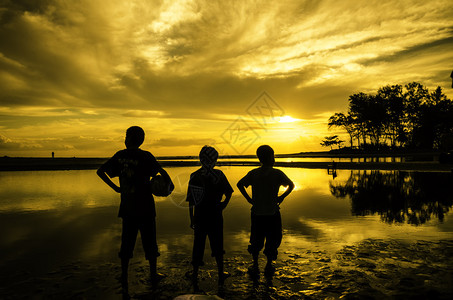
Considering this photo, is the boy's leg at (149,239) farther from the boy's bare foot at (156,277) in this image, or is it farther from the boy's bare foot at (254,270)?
the boy's bare foot at (254,270)

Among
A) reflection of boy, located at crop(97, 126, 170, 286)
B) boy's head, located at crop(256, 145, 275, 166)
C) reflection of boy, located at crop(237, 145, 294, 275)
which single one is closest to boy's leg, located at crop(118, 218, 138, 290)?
reflection of boy, located at crop(97, 126, 170, 286)

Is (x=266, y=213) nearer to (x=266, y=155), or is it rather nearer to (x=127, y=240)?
(x=266, y=155)

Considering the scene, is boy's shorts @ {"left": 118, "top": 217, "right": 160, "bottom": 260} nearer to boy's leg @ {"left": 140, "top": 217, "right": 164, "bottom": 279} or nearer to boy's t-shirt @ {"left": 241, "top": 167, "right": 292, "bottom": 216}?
boy's leg @ {"left": 140, "top": 217, "right": 164, "bottom": 279}

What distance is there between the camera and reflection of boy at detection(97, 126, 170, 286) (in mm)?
4438

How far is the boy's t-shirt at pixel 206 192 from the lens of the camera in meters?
4.50

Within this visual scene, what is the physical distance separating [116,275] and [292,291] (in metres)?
2.67

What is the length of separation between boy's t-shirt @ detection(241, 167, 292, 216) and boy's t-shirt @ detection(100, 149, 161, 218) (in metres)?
1.57

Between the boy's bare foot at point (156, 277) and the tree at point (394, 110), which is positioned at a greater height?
the tree at point (394, 110)

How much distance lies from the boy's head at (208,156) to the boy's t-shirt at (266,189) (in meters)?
0.66

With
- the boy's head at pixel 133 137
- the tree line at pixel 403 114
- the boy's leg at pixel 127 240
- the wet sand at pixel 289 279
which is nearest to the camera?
the wet sand at pixel 289 279

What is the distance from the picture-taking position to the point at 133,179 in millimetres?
4441

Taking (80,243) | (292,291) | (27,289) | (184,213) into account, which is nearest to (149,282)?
(27,289)

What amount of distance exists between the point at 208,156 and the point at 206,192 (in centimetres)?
54

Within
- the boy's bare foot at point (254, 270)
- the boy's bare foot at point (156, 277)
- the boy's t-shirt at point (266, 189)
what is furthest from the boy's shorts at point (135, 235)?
the boy's t-shirt at point (266, 189)
